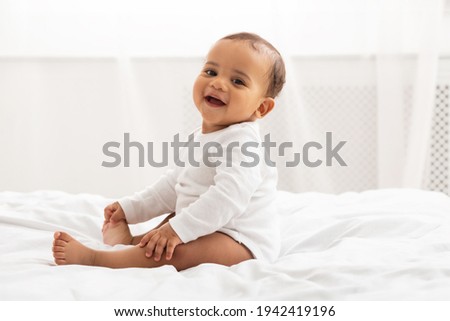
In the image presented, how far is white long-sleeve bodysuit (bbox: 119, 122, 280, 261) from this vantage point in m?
1.07

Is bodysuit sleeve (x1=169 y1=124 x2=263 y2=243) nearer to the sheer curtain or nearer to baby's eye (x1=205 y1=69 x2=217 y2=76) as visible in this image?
baby's eye (x1=205 y1=69 x2=217 y2=76)

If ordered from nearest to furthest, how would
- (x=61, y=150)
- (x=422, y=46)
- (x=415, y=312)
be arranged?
1. (x=415, y=312)
2. (x=422, y=46)
3. (x=61, y=150)

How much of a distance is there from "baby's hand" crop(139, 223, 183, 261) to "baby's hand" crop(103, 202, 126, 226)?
212 mm

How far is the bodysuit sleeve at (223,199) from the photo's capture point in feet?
3.48

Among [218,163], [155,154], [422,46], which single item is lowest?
[155,154]

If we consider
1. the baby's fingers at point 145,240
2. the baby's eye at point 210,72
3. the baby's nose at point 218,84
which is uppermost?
the baby's eye at point 210,72

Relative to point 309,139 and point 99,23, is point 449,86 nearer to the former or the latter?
point 309,139

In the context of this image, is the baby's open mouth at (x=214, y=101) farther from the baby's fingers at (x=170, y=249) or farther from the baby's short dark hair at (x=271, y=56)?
the baby's fingers at (x=170, y=249)

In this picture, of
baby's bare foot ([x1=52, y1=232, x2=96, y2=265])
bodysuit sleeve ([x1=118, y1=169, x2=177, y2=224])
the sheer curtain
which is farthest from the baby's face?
the sheer curtain

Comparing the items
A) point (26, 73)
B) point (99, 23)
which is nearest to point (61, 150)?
point (26, 73)

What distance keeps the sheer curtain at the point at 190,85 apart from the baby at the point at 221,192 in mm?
1153

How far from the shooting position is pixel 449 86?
7.76 feet

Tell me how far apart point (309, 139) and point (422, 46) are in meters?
0.53

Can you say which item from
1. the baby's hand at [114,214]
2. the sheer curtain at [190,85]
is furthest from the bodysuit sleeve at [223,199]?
the sheer curtain at [190,85]
